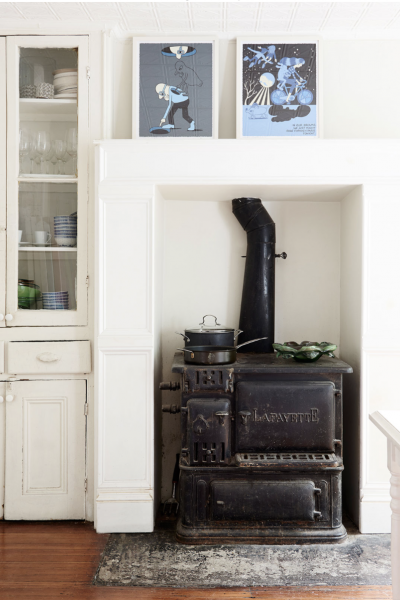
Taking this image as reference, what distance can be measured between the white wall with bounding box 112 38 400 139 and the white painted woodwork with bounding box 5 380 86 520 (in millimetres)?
1499

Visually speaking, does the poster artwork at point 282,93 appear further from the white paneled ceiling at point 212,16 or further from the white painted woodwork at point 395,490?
the white painted woodwork at point 395,490

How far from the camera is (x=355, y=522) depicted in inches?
98.7

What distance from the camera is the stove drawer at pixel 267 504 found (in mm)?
2320

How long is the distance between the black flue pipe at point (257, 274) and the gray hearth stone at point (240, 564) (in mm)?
1043

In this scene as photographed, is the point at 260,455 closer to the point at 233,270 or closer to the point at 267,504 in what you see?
the point at 267,504

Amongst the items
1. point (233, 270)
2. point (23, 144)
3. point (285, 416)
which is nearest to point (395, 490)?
point (285, 416)

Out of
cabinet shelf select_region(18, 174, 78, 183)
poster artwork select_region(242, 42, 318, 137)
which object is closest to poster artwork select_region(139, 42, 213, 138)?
poster artwork select_region(242, 42, 318, 137)

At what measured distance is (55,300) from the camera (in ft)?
8.45

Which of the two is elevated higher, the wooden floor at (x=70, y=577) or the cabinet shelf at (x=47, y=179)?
the cabinet shelf at (x=47, y=179)

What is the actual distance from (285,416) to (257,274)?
2.62 ft

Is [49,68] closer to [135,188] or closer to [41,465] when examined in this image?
[135,188]

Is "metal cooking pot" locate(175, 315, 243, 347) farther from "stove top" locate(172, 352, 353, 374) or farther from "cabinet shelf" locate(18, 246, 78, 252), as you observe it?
"cabinet shelf" locate(18, 246, 78, 252)

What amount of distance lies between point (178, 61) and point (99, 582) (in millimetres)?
2607

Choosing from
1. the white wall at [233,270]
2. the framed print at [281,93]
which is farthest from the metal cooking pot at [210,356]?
the framed print at [281,93]
